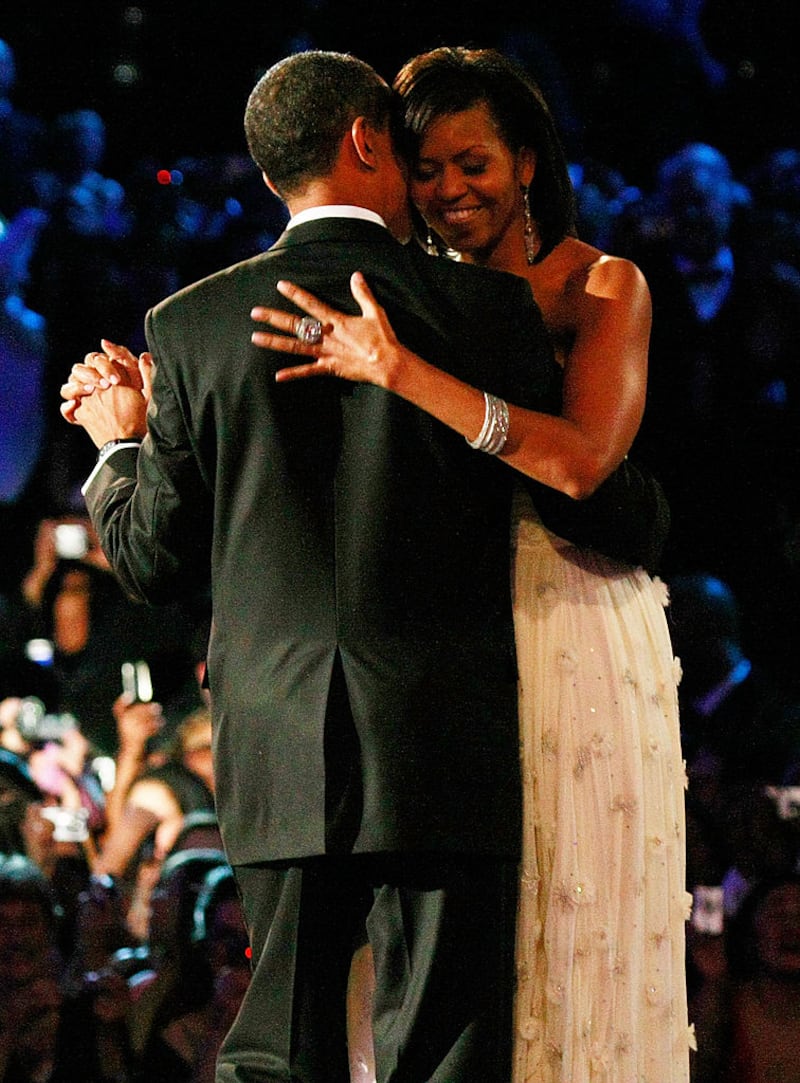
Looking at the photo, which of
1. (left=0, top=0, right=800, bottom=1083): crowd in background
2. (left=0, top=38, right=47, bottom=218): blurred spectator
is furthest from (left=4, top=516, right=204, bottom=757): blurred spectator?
(left=0, top=38, right=47, bottom=218): blurred spectator

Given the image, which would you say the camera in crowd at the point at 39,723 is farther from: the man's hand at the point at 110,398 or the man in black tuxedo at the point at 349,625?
the man in black tuxedo at the point at 349,625

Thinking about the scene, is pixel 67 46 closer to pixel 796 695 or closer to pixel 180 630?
pixel 180 630

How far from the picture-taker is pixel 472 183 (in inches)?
91.5

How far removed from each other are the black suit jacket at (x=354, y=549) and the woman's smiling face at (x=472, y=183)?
0.44 metres

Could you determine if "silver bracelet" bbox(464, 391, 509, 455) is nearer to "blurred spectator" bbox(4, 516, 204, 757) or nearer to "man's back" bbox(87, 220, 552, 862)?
"man's back" bbox(87, 220, 552, 862)

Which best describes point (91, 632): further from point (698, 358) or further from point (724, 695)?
point (698, 358)

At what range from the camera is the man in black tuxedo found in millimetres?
1794

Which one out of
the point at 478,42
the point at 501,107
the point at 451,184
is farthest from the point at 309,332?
the point at 478,42

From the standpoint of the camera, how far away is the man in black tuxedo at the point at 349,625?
1.79 meters

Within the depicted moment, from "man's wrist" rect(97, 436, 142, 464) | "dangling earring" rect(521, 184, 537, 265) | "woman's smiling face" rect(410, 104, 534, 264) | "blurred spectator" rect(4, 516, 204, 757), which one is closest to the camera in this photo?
"man's wrist" rect(97, 436, 142, 464)

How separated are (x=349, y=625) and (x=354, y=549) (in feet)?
0.29

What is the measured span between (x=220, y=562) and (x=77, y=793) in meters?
2.91

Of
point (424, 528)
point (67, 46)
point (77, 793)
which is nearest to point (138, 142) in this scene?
point (67, 46)

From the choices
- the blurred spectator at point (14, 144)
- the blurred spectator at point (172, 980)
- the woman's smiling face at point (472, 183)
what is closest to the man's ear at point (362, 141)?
the woman's smiling face at point (472, 183)
